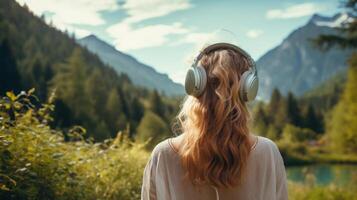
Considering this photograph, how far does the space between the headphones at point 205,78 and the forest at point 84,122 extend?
0.34 feet

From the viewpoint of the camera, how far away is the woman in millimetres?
1689

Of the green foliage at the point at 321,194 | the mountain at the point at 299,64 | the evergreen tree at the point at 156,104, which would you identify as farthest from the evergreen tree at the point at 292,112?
the mountain at the point at 299,64

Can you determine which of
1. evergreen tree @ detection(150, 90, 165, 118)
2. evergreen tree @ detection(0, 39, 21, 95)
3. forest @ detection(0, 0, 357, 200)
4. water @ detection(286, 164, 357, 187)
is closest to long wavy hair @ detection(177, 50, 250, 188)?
forest @ detection(0, 0, 357, 200)

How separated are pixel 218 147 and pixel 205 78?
21cm

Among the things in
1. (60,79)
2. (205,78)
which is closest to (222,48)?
(205,78)

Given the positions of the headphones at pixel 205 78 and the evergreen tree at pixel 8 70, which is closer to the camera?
the headphones at pixel 205 78

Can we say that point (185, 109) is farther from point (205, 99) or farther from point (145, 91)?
point (145, 91)

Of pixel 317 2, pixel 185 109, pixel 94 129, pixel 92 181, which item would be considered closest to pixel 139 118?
pixel 94 129

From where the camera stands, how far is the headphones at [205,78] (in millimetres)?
1713

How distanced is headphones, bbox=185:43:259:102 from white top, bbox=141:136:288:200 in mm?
150

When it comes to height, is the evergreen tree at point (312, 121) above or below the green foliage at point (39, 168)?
below

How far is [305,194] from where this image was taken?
9602mm

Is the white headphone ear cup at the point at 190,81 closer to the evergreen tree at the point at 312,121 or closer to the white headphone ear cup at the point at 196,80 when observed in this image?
the white headphone ear cup at the point at 196,80

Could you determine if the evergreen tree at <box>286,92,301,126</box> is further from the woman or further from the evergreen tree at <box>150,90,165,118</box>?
the woman
